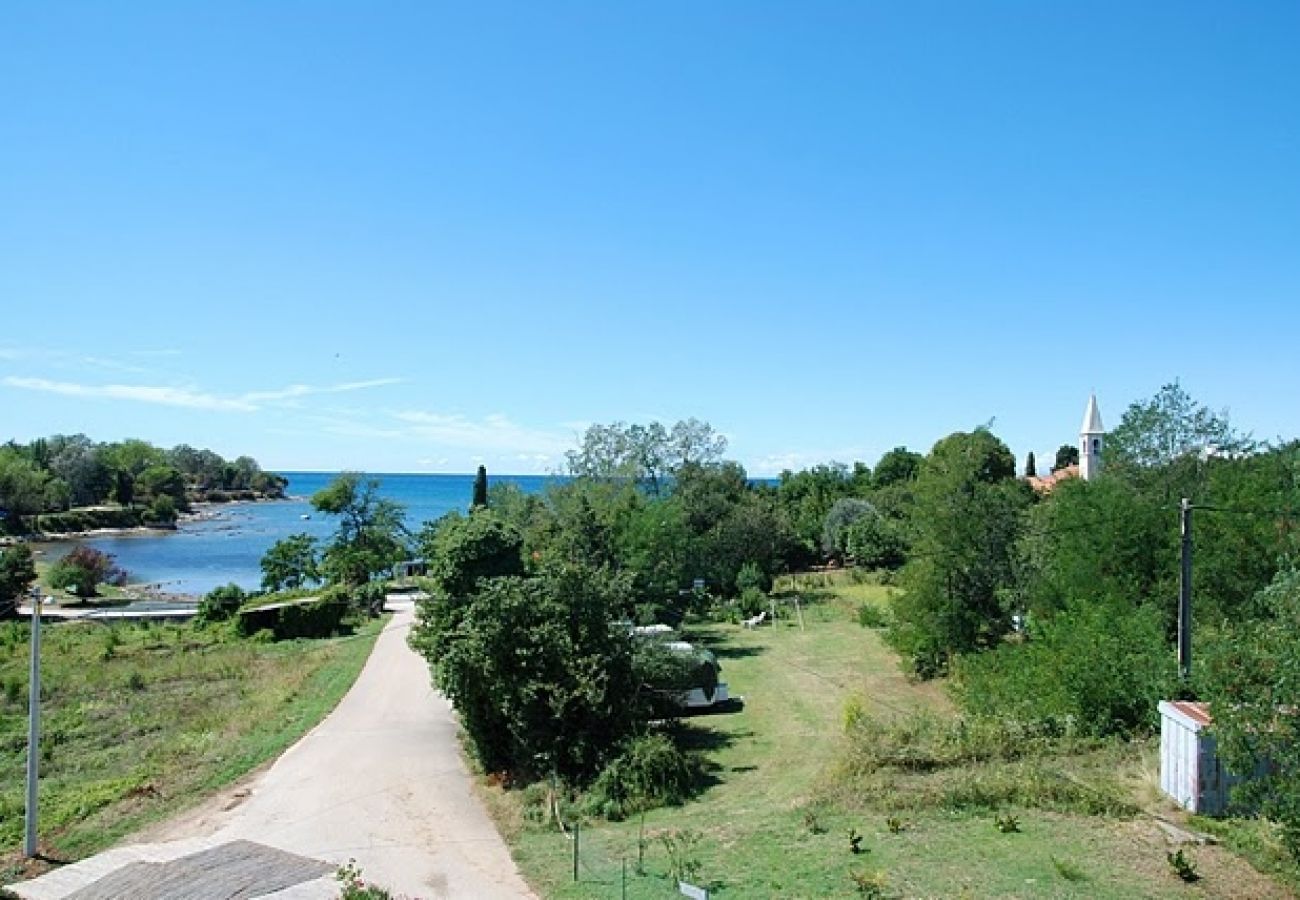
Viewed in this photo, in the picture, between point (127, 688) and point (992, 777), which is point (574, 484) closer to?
point (127, 688)

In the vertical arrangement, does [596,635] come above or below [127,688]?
above

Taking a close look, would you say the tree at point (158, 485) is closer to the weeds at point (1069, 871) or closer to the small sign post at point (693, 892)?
the small sign post at point (693, 892)

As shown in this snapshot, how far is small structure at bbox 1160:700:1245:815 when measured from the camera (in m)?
13.3

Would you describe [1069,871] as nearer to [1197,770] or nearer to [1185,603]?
[1197,770]

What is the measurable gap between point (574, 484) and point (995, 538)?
2117cm

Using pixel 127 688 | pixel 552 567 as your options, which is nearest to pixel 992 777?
pixel 552 567

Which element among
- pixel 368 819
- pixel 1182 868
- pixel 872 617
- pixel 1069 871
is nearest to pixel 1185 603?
pixel 1182 868

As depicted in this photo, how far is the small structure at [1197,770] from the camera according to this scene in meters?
13.3

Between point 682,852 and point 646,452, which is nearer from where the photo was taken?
point 682,852

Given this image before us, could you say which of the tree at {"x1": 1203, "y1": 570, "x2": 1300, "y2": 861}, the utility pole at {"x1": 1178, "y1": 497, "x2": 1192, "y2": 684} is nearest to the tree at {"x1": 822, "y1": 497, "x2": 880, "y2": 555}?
the utility pole at {"x1": 1178, "y1": 497, "x2": 1192, "y2": 684}

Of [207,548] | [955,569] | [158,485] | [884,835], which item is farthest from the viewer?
[158,485]

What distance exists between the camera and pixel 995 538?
2727 centimetres

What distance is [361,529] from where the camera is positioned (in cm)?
5441

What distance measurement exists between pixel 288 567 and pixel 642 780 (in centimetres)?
3883
